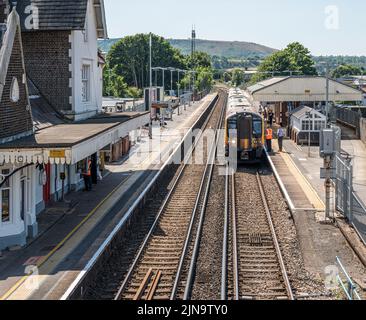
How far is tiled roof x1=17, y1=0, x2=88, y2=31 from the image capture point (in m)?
23.0

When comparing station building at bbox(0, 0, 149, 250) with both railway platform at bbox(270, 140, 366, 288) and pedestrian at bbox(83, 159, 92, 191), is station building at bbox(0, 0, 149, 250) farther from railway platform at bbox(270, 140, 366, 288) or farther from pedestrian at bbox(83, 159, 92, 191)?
railway platform at bbox(270, 140, 366, 288)

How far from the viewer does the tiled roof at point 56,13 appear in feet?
75.3

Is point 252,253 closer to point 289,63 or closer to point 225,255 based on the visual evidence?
point 225,255

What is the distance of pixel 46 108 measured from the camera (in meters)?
22.9

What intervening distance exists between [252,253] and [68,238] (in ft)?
16.4

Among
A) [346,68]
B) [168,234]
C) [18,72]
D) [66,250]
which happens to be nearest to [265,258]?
[168,234]

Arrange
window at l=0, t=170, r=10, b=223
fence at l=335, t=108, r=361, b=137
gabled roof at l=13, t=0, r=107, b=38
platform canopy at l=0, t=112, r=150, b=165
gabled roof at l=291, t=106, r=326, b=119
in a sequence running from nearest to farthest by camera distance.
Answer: platform canopy at l=0, t=112, r=150, b=165, window at l=0, t=170, r=10, b=223, gabled roof at l=13, t=0, r=107, b=38, gabled roof at l=291, t=106, r=326, b=119, fence at l=335, t=108, r=361, b=137

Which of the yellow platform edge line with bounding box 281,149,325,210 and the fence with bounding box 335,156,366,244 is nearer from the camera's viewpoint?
the fence with bounding box 335,156,366,244

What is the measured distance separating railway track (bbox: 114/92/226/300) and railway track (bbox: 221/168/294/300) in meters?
1.09

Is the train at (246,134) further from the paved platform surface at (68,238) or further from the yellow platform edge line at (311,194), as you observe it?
the paved platform surface at (68,238)

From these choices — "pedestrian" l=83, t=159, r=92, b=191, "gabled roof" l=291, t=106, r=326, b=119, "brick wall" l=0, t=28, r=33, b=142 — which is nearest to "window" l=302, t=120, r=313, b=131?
"gabled roof" l=291, t=106, r=326, b=119

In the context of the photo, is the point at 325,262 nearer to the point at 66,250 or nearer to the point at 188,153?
the point at 66,250

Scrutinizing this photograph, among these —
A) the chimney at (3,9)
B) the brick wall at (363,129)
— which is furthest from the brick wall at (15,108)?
the brick wall at (363,129)

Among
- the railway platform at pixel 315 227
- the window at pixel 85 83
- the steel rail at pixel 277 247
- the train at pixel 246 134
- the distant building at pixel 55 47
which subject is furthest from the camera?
the train at pixel 246 134
